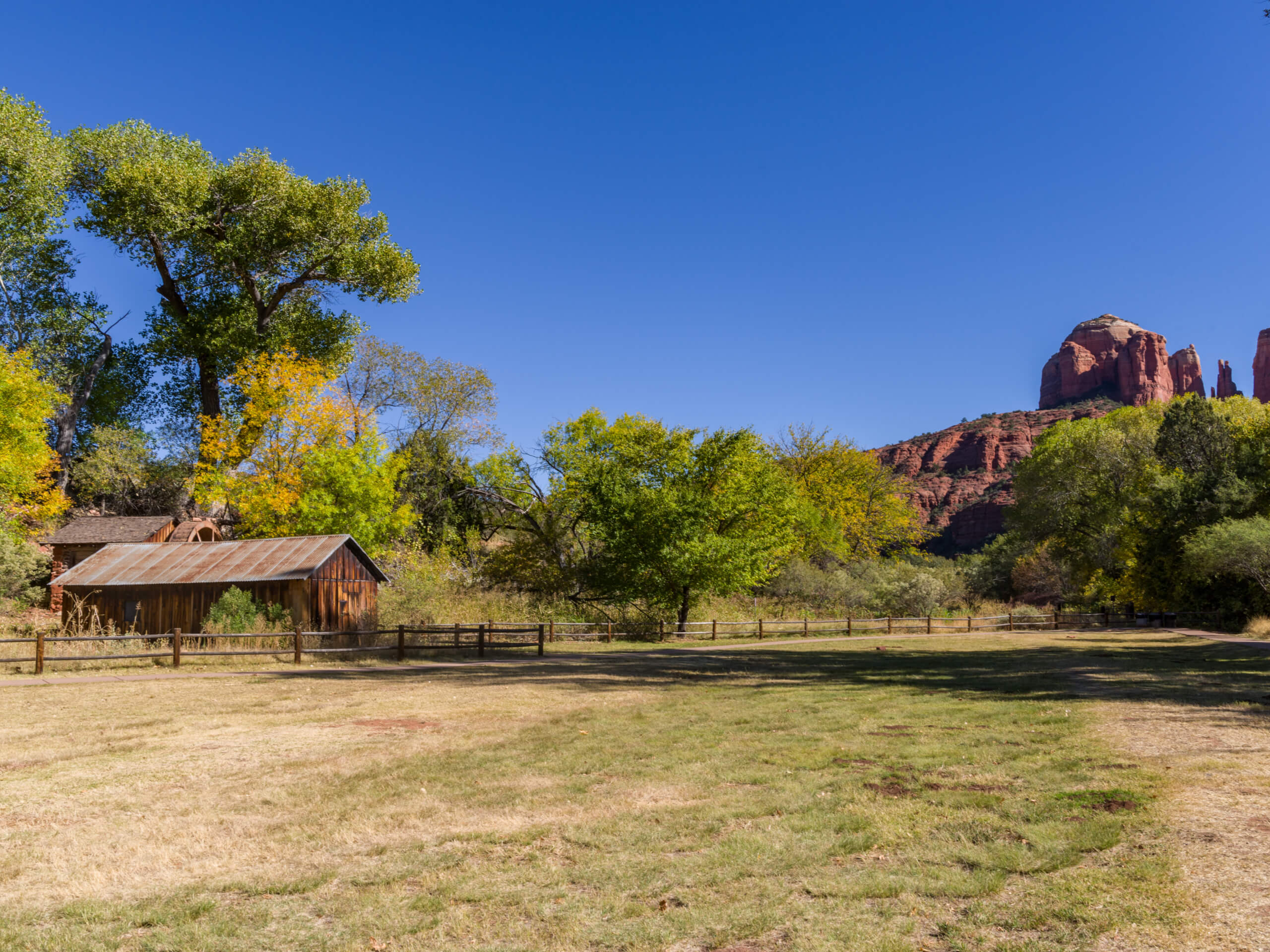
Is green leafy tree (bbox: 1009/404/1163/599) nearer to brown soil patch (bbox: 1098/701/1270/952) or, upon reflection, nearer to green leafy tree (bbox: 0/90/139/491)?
brown soil patch (bbox: 1098/701/1270/952)

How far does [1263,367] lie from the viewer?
501ft

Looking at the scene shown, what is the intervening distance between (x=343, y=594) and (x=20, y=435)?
55.0ft

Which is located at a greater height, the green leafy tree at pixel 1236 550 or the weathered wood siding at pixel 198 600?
the green leafy tree at pixel 1236 550

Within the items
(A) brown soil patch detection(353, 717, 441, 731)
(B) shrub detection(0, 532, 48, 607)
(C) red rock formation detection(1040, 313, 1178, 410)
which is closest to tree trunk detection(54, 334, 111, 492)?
(B) shrub detection(0, 532, 48, 607)

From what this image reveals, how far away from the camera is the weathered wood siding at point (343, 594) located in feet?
94.9

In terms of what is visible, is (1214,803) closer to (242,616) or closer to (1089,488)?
(242,616)

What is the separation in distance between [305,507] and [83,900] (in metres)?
35.5

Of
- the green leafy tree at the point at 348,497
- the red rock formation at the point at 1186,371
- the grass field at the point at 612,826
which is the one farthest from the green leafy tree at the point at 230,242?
the red rock formation at the point at 1186,371

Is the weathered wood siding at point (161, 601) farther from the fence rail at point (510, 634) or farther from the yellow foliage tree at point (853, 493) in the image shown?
the yellow foliage tree at point (853, 493)

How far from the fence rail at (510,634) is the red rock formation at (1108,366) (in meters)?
124

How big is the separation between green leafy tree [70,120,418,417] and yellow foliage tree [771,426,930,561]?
32953 mm

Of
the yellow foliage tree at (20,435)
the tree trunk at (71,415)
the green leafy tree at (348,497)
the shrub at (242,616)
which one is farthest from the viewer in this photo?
the tree trunk at (71,415)

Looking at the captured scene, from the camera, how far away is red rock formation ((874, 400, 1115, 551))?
135625mm

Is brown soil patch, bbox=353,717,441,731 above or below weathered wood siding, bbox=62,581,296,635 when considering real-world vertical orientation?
below
